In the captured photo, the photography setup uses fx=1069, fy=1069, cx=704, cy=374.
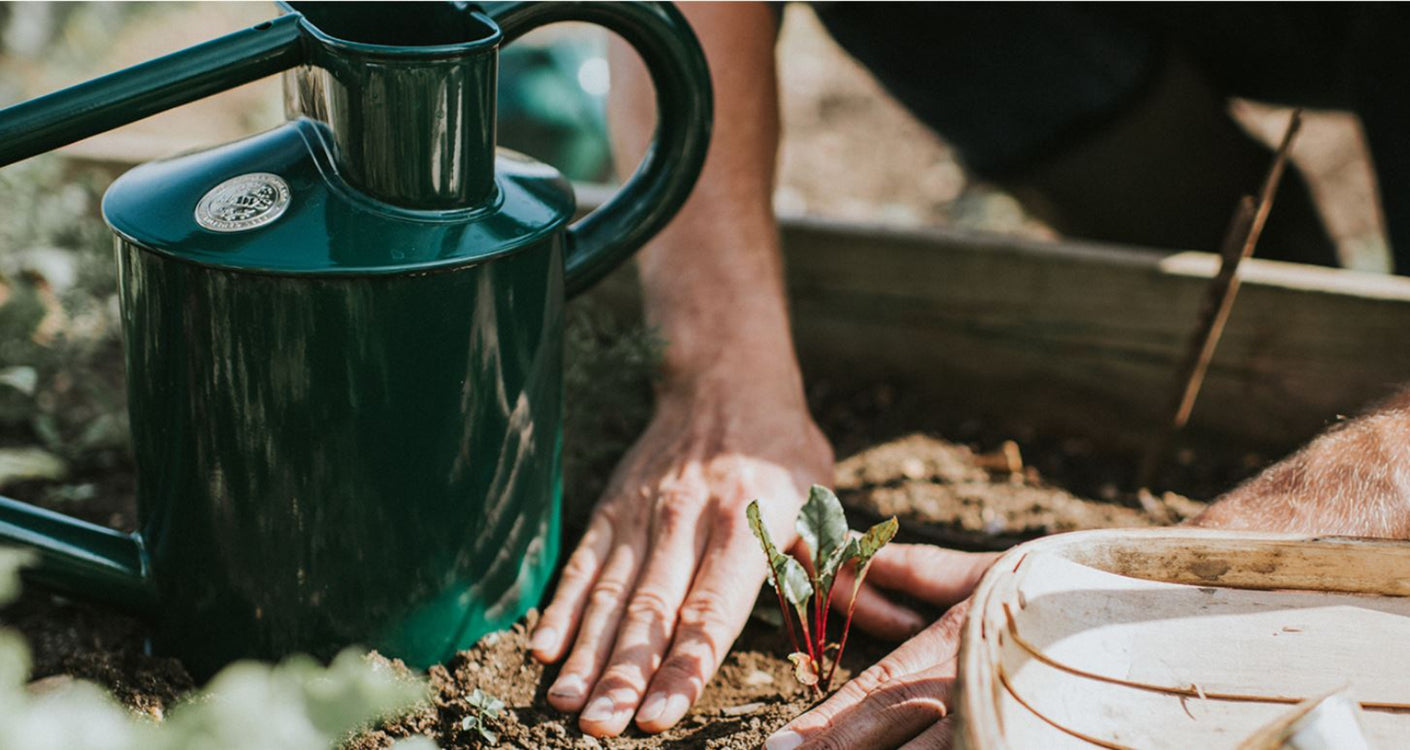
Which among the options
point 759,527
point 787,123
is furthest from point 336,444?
point 787,123

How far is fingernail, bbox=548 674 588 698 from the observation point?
4.36 ft

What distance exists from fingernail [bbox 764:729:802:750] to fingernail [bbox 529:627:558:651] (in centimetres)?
36

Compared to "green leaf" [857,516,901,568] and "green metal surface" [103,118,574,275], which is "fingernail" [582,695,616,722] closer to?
"green leaf" [857,516,901,568]

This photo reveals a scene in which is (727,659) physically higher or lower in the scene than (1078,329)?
lower

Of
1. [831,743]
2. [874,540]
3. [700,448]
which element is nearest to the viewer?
[831,743]

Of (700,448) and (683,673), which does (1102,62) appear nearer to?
(700,448)

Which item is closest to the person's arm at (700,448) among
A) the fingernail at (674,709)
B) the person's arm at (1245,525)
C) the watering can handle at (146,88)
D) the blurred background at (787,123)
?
the fingernail at (674,709)

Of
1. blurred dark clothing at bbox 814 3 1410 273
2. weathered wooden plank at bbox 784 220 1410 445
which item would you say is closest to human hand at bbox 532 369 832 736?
→ weathered wooden plank at bbox 784 220 1410 445

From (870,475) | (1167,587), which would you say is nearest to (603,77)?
(870,475)

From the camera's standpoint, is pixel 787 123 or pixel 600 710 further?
pixel 787 123

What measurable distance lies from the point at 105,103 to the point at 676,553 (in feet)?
2.88

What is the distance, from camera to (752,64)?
2107mm

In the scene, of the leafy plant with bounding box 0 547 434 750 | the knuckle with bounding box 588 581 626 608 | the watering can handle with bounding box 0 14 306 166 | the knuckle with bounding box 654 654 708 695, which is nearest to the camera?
the leafy plant with bounding box 0 547 434 750

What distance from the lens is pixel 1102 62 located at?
246 centimetres
